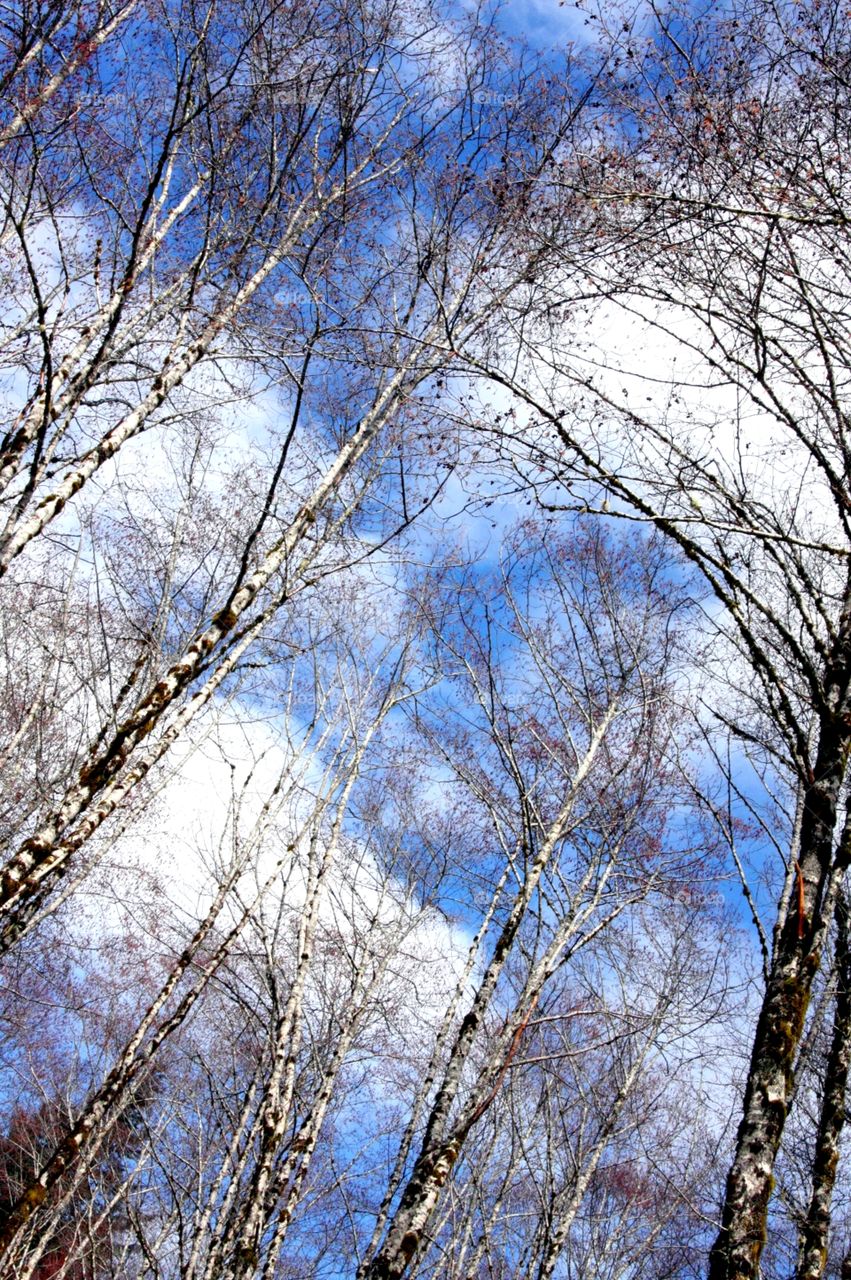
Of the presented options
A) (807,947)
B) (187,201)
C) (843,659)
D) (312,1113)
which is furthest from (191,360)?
(312,1113)

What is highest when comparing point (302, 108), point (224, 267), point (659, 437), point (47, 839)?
point (302, 108)

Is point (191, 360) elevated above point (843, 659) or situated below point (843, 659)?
above

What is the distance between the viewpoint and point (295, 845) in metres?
6.87

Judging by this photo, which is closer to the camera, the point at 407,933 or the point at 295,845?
the point at 295,845

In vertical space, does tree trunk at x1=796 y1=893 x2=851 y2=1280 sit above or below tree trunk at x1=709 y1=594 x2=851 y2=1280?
above

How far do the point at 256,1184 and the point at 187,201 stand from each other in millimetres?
6492

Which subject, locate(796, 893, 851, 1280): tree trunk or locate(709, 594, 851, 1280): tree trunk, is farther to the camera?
locate(796, 893, 851, 1280): tree trunk

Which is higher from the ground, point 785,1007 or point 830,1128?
point 830,1128

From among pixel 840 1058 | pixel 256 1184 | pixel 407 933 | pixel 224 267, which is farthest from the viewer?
pixel 407 933

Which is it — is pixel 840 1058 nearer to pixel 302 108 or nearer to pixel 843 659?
pixel 843 659

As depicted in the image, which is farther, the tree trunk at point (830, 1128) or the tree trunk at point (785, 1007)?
the tree trunk at point (830, 1128)

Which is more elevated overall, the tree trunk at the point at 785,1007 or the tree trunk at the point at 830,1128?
the tree trunk at the point at 830,1128

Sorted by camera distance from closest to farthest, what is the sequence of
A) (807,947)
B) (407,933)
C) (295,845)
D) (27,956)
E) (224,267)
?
(807,947) → (224,267) → (295,845) → (407,933) → (27,956)

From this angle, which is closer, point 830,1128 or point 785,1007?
point 785,1007
